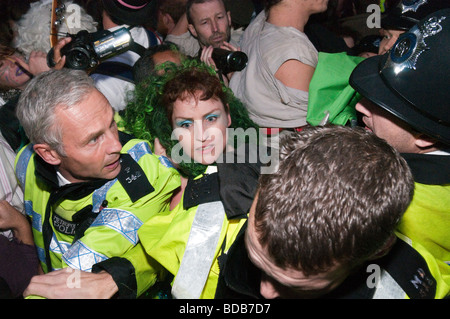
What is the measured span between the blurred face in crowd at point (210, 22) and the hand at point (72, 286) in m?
2.00

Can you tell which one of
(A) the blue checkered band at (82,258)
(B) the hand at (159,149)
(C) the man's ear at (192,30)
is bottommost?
(A) the blue checkered band at (82,258)

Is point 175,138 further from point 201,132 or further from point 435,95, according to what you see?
point 435,95

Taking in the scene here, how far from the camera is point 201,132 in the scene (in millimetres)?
1834

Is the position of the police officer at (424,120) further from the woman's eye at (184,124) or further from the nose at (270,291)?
the woman's eye at (184,124)

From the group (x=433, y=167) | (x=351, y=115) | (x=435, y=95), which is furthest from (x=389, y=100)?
Answer: (x=351, y=115)

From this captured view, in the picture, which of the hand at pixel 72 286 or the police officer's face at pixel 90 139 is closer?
the hand at pixel 72 286

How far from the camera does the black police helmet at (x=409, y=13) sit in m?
1.69

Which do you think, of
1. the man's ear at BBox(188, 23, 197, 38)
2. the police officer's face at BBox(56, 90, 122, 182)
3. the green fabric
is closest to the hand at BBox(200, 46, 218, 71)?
the man's ear at BBox(188, 23, 197, 38)

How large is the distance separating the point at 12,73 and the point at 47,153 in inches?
43.9

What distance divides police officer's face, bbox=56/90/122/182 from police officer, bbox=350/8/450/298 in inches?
41.5

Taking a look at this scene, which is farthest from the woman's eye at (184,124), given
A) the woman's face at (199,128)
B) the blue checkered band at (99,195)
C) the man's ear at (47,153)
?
the man's ear at (47,153)

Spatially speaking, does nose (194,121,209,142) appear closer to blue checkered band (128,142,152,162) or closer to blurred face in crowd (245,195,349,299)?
blue checkered band (128,142,152,162)

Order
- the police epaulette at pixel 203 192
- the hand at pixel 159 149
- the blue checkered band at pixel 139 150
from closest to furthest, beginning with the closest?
the police epaulette at pixel 203 192, the blue checkered band at pixel 139 150, the hand at pixel 159 149

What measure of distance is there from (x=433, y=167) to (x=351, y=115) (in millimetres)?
567
